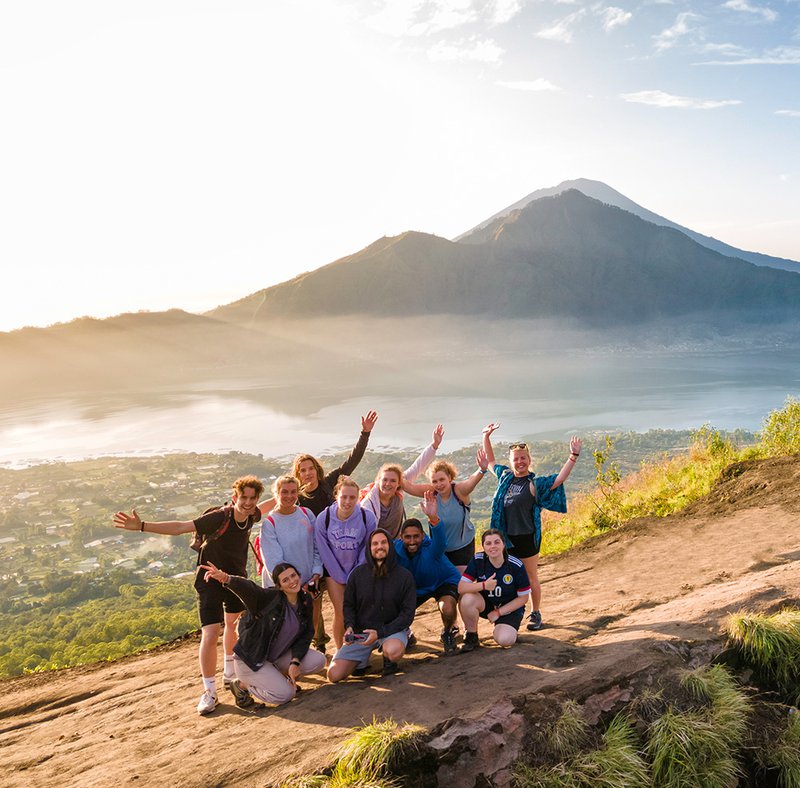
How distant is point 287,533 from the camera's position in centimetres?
521

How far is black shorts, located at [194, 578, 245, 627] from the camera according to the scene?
5078mm

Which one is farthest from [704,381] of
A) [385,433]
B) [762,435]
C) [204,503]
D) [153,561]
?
[762,435]

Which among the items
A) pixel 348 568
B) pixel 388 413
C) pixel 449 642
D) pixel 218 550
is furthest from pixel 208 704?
pixel 388 413

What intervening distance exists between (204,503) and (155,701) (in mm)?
67593

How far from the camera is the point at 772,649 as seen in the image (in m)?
4.93

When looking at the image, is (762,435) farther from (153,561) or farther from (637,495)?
(153,561)

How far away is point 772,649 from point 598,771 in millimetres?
2123

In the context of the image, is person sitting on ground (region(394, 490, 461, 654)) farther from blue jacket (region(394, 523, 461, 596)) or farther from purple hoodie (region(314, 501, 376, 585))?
purple hoodie (region(314, 501, 376, 585))

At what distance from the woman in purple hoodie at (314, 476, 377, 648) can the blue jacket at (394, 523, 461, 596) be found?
1.30 ft

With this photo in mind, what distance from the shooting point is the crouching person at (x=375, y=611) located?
506 centimetres

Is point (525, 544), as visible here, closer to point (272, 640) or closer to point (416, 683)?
point (416, 683)

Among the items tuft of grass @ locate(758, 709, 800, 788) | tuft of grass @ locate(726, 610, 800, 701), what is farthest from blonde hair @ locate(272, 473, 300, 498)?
tuft of grass @ locate(758, 709, 800, 788)

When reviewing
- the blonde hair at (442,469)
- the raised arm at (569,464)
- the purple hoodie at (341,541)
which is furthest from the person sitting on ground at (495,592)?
the purple hoodie at (341,541)

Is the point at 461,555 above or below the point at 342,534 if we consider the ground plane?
below
